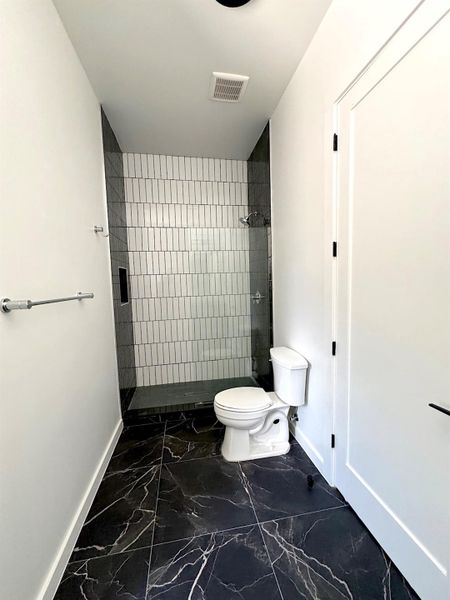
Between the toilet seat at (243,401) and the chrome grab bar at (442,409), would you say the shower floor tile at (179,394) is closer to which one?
the toilet seat at (243,401)

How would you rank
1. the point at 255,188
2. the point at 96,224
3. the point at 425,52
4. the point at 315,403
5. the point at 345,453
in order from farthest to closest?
the point at 255,188
the point at 96,224
the point at 315,403
the point at 345,453
the point at 425,52

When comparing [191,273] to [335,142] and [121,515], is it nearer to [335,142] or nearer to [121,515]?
[335,142]

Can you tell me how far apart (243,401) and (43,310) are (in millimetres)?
1313

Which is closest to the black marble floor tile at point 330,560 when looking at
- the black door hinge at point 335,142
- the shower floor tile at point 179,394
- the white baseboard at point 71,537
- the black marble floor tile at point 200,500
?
the black marble floor tile at point 200,500

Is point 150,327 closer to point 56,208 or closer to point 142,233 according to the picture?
point 142,233

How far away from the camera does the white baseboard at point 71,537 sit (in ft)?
3.33

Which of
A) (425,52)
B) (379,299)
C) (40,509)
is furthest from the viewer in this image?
(379,299)

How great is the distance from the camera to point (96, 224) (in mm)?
1833

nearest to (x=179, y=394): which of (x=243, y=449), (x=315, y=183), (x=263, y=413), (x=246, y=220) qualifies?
(x=243, y=449)

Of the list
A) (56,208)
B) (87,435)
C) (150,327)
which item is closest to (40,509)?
(87,435)

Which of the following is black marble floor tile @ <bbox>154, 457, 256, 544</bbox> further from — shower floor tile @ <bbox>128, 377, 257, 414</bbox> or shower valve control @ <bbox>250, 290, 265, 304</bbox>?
shower valve control @ <bbox>250, 290, 265, 304</bbox>

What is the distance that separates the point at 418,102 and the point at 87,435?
2.16m

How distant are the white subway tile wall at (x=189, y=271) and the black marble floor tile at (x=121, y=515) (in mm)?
1332

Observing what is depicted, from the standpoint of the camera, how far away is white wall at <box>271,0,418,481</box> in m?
1.17
